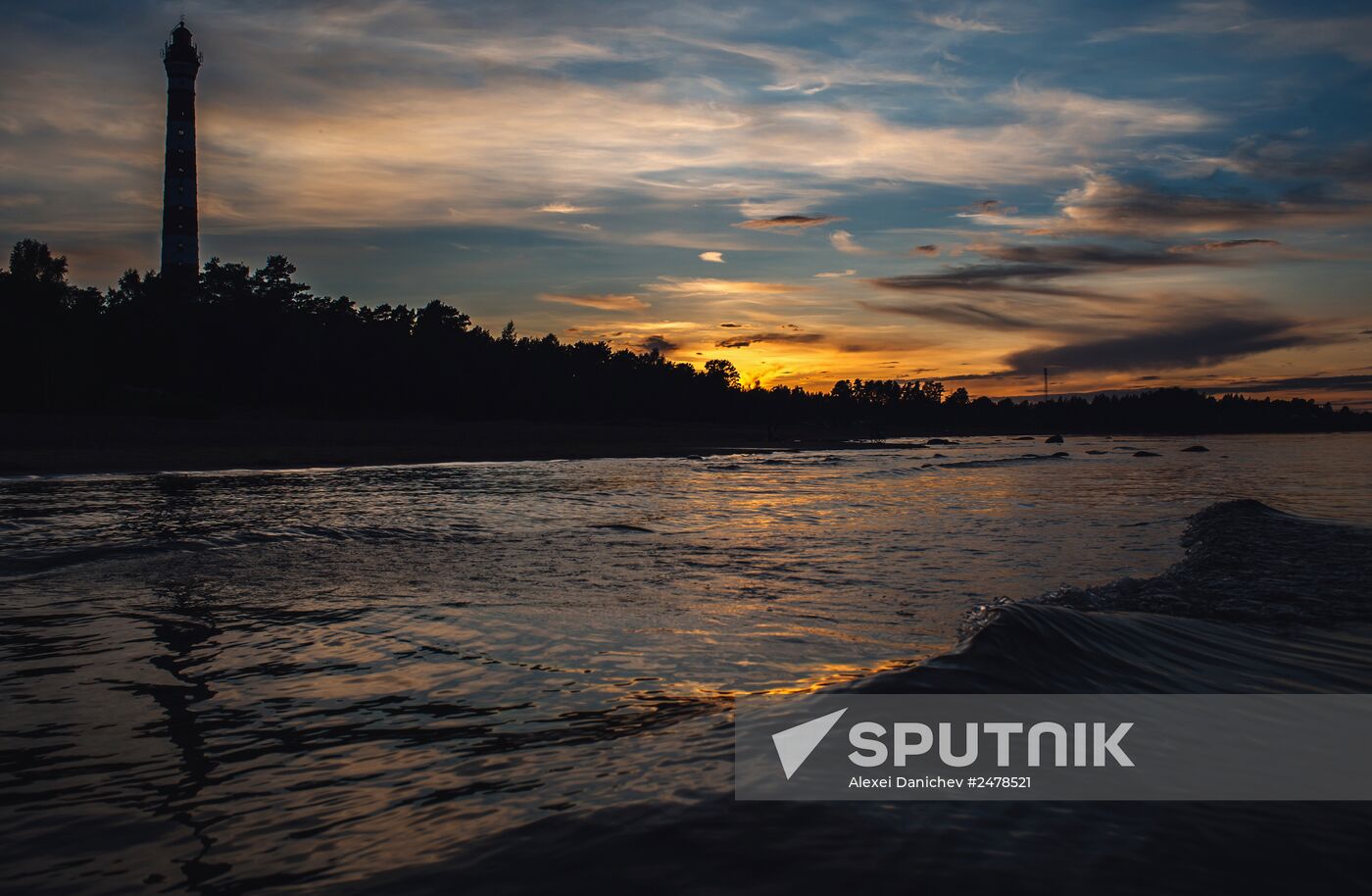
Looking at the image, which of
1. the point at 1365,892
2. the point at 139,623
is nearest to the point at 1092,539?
the point at 1365,892

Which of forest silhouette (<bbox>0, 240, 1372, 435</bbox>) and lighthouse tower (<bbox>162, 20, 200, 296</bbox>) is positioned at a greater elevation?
lighthouse tower (<bbox>162, 20, 200, 296</bbox>)

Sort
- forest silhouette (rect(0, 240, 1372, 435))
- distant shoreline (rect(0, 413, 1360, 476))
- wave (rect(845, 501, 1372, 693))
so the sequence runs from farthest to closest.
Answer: forest silhouette (rect(0, 240, 1372, 435)) → distant shoreline (rect(0, 413, 1360, 476)) → wave (rect(845, 501, 1372, 693))

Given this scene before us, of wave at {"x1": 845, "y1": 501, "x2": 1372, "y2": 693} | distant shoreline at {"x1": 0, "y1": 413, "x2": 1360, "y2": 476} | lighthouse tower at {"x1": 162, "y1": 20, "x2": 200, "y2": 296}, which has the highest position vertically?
lighthouse tower at {"x1": 162, "y1": 20, "x2": 200, "y2": 296}

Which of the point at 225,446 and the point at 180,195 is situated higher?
the point at 180,195

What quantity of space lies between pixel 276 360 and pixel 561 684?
6789cm

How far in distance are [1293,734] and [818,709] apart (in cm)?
261

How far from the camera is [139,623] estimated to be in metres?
6.83

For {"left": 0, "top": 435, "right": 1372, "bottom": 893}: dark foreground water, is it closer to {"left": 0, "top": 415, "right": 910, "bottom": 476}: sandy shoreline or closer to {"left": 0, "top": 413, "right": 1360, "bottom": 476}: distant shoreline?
{"left": 0, "top": 413, "right": 1360, "bottom": 476}: distant shoreline

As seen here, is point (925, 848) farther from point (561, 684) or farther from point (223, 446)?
point (223, 446)

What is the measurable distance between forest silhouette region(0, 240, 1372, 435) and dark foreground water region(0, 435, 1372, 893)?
4184 centimetres

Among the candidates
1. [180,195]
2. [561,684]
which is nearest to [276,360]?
[180,195]

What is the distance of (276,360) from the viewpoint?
2564 inches

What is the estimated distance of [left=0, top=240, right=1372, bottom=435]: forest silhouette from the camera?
47.2 metres

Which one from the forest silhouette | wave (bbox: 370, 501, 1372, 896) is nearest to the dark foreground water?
wave (bbox: 370, 501, 1372, 896)
